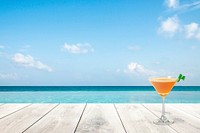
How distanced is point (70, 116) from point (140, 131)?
2.21 feet

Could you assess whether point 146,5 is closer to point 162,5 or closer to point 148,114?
point 162,5

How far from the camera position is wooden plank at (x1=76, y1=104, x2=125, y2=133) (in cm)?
150

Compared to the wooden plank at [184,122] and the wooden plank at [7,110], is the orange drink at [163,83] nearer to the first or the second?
the wooden plank at [184,122]

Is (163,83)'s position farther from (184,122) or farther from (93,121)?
(93,121)

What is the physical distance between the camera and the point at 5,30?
24641mm

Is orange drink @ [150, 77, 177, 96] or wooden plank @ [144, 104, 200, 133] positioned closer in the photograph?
wooden plank @ [144, 104, 200, 133]

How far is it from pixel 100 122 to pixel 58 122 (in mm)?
289

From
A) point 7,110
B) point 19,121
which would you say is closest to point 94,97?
point 7,110

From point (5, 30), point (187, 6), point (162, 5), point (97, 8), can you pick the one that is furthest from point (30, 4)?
point (162, 5)

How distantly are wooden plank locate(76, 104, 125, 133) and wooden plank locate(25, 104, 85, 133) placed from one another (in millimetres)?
56

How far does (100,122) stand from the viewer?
171 centimetres

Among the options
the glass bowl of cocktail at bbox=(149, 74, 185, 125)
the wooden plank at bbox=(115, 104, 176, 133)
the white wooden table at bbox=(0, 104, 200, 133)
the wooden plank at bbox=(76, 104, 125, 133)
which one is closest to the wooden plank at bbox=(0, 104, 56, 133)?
the white wooden table at bbox=(0, 104, 200, 133)

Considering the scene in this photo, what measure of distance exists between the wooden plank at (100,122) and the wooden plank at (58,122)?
0.18 ft

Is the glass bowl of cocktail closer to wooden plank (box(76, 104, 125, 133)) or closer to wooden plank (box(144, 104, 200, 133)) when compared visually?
wooden plank (box(144, 104, 200, 133))
